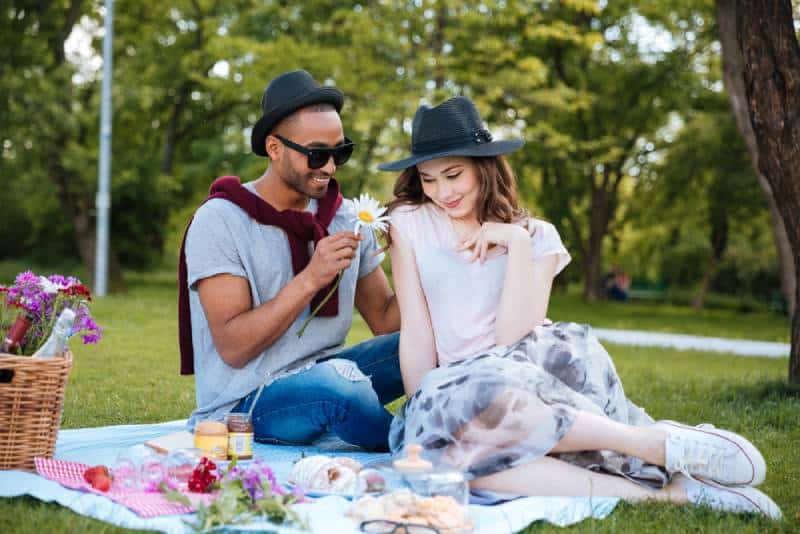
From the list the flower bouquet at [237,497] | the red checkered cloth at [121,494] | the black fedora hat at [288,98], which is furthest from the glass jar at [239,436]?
the black fedora hat at [288,98]

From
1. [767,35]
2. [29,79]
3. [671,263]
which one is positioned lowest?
[671,263]

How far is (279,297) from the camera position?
418 cm

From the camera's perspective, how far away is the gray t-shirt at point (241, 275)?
432 centimetres

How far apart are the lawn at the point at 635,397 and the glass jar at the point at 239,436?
837 millimetres

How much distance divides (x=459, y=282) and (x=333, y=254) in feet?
1.92

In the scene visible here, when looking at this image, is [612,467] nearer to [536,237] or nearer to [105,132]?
[536,237]

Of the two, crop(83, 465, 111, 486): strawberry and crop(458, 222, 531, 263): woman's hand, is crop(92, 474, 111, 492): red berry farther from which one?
crop(458, 222, 531, 263): woman's hand

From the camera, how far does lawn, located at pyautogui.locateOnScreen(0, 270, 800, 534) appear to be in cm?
340

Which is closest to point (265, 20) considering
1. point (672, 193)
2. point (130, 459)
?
point (672, 193)

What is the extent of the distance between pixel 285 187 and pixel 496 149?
110 centimetres

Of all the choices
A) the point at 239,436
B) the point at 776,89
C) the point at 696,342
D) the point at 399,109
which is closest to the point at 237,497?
the point at 239,436

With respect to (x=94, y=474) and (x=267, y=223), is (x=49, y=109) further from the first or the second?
(x=94, y=474)

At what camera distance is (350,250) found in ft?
13.3

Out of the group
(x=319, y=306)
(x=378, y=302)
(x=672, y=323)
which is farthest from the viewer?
(x=672, y=323)
